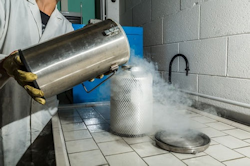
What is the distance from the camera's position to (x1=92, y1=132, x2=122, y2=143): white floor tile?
122cm

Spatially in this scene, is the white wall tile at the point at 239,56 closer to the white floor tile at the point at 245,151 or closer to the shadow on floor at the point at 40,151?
the white floor tile at the point at 245,151

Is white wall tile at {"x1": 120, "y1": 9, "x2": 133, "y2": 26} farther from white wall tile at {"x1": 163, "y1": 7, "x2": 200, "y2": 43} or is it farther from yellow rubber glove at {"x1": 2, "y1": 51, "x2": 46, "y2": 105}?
yellow rubber glove at {"x1": 2, "y1": 51, "x2": 46, "y2": 105}

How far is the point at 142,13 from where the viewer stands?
9.32 feet

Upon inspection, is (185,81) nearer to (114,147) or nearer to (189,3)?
(189,3)

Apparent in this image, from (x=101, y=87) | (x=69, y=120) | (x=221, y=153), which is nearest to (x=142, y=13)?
(x=101, y=87)

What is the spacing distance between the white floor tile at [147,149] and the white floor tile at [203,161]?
0.15 metres

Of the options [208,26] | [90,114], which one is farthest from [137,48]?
[90,114]

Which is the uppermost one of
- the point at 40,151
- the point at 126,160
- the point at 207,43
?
the point at 207,43

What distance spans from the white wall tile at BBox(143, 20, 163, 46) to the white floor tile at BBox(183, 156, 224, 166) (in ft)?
5.48

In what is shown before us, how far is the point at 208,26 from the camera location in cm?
170

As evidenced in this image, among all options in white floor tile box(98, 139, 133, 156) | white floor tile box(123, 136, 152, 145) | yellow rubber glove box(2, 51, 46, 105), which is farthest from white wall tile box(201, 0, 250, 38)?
yellow rubber glove box(2, 51, 46, 105)

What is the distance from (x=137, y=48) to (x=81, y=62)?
1443 millimetres

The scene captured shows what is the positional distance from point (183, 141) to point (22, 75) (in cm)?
88

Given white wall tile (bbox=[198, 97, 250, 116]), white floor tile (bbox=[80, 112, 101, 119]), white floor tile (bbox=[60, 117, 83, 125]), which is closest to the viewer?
white wall tile (bbox=[198, 97, 250, 116])
